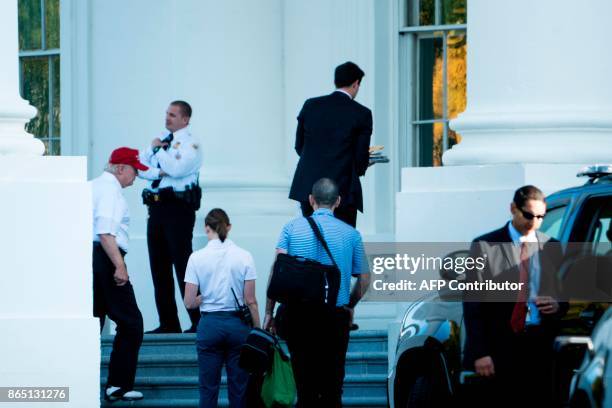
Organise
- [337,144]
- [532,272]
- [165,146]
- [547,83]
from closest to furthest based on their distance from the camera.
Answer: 1. [532,272]
2. [547,83]
3. [337,144]
4. [165,146]

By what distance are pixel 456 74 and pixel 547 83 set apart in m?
3.94

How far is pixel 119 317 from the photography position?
12453 mm

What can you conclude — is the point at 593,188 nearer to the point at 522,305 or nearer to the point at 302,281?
the point at 522,305

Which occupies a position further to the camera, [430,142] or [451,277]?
[430,142]

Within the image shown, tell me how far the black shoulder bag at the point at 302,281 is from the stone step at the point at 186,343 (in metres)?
2.78

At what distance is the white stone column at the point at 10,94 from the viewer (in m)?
12.1

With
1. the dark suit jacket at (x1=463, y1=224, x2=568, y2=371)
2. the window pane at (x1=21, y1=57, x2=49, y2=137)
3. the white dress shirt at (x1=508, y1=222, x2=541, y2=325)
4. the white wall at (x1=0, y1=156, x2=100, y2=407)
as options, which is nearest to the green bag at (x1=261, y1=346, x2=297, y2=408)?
the white wall at (x1=0, y1=156, x2=100, y2=407)

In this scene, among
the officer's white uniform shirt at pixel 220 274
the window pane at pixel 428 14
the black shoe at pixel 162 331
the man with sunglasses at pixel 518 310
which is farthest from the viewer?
the window pane at pixel 428 14

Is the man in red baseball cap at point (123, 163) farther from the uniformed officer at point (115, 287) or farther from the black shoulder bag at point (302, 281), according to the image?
the black shoulder bag at point (302, 281)

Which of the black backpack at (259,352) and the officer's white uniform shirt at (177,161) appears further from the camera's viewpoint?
the officer's white uniform shirt at (177,161)

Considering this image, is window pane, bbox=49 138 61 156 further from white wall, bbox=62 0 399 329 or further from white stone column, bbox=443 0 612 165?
white stone column, bbox=443 0 612 165

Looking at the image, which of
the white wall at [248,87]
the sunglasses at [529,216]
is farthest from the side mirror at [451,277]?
the white wall at [248,87]

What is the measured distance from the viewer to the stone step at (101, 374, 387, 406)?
12.6 meters

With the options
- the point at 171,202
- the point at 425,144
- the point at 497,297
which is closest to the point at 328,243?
the point at 497,297
